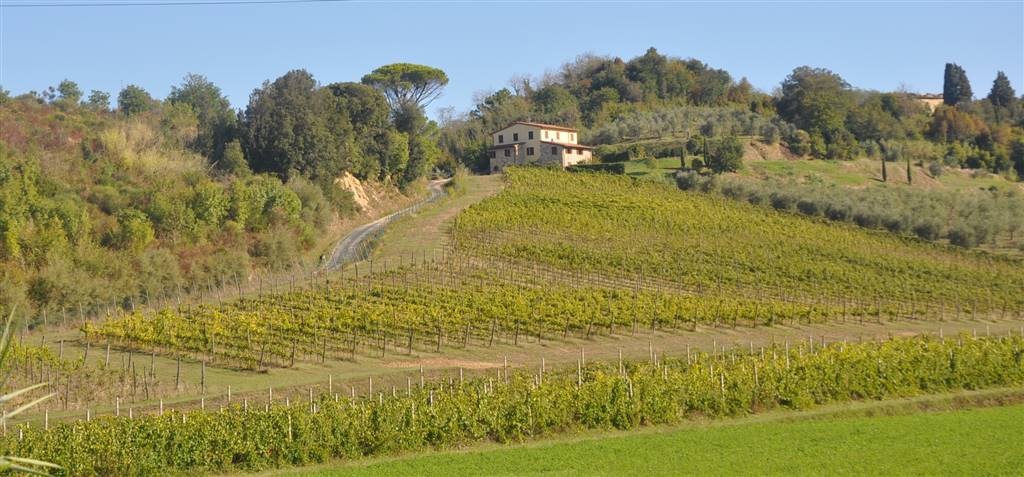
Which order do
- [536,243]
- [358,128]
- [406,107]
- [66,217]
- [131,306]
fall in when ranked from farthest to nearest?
[406,107] < [358,128] < [536,243] < [66,217] < [131,306]

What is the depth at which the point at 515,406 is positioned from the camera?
2462cm

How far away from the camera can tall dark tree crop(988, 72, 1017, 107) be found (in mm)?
128000

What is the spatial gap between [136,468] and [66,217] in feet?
102

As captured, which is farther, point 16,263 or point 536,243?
point 536,243

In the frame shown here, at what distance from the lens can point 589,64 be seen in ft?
450

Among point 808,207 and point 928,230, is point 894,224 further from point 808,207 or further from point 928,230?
point 808,207

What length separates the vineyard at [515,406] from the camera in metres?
21.3

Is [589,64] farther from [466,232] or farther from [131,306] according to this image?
[131,306]

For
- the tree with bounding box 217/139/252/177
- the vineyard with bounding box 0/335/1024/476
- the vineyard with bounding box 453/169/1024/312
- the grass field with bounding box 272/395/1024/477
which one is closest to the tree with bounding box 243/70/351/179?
the tree with bounding box 217/139/252/177

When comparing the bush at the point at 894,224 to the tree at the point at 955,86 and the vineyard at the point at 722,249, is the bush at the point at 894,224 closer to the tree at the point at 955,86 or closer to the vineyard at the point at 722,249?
the vineyard at the point at 722,249

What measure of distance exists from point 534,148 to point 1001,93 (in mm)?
76459

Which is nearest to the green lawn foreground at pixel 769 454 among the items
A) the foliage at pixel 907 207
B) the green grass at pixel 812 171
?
the foliage at pixel 907 207

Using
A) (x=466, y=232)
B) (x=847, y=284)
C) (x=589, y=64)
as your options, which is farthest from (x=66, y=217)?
(x=589, y=64)

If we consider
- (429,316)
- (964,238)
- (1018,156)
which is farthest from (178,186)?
(1018,156)
